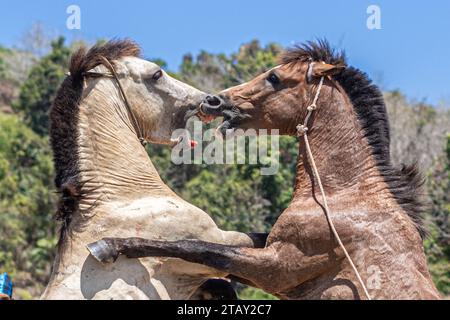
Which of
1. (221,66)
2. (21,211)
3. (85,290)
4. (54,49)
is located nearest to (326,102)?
(85,290)

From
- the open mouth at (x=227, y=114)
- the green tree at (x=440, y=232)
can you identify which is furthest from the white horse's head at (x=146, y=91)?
the green tree at (x=440, y=232)

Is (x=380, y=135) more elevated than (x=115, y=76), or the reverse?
(x=115, y=76)

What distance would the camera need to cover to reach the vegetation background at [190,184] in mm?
19750

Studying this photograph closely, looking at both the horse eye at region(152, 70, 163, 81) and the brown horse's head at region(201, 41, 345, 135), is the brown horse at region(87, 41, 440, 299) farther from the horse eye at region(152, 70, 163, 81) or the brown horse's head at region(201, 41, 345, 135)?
the horse eye at region(152, 70, 163, 81)

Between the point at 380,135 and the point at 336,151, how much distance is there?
334 mm

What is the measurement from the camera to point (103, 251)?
16.1ft

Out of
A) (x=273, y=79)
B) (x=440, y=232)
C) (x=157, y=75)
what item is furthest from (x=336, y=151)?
(x=440, y=232)

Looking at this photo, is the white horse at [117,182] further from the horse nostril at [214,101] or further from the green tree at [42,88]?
the green tree at [42,88]

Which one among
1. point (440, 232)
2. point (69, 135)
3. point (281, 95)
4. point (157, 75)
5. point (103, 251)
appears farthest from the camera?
point (440, 232)

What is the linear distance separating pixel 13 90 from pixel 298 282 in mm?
47380

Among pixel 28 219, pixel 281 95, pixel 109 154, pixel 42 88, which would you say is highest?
pixel 42 88

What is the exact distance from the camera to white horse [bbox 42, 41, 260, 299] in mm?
5070

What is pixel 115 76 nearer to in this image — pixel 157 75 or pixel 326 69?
pixel 157 75
